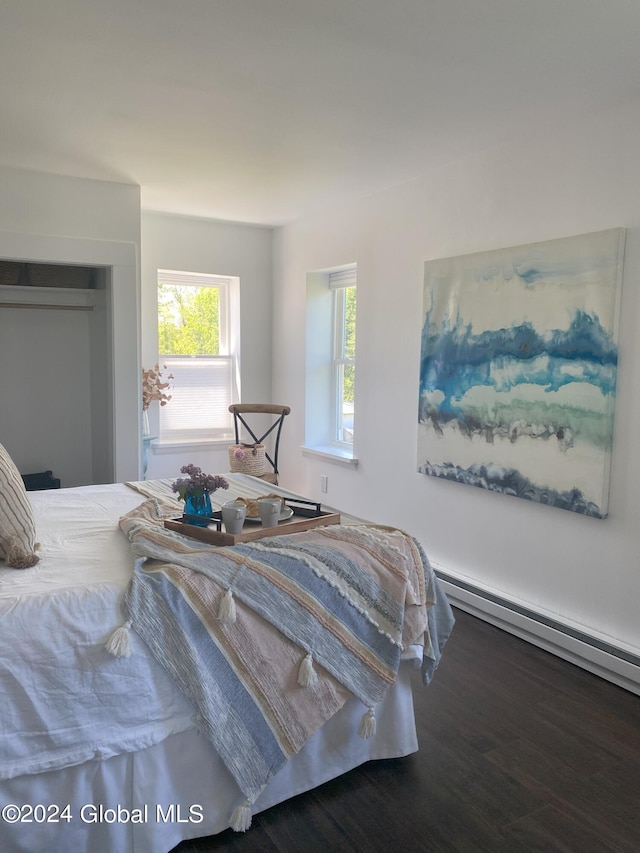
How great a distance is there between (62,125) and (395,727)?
3.05 metres

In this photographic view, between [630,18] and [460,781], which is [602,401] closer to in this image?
[630,18]

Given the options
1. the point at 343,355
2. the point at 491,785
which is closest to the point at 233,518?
the point at 491,785

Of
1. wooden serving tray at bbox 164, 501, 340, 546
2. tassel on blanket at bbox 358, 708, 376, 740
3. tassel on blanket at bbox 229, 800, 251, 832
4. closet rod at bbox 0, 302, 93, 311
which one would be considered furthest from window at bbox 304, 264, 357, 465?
tassel on blanket at bbox 229, 800, 251, 832

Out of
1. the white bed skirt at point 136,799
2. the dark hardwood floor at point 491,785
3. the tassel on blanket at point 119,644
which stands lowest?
the dark hardwood floor at point 491,785

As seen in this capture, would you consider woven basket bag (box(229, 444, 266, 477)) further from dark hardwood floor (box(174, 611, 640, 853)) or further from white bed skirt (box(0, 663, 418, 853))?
white bed skirt (box(0, 663, 418, 853))

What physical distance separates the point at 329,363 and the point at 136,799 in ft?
12.8

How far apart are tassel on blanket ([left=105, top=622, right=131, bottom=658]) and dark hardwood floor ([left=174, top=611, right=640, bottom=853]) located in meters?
0.64

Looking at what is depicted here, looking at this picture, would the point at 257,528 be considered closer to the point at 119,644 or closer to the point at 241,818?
the point at 119,644

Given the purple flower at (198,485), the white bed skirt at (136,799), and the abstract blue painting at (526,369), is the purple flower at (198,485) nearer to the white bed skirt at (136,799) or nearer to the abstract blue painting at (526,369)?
the white bed skirt at (136,799)

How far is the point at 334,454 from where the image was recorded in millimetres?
4922

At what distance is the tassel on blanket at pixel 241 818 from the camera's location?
6.05ft

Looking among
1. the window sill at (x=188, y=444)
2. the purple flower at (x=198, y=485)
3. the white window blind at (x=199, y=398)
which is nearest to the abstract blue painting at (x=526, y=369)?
the purple flower at (x=198, y=485)

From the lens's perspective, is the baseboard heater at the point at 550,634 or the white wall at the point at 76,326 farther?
the white wall at the point at 76,326

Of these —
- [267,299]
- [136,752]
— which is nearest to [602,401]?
[136,752]
